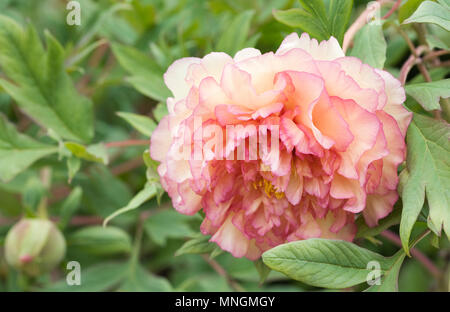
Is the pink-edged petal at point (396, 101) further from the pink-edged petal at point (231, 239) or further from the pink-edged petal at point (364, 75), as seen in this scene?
the pink-edged petal at point (231, 239)

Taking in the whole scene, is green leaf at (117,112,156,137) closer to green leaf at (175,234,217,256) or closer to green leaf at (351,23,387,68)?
green leaf at (175,234,217,256)

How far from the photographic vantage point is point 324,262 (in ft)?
1.58

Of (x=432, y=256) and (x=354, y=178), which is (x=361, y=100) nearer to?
(x=354, y=178)

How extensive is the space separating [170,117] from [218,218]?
0.11 metres

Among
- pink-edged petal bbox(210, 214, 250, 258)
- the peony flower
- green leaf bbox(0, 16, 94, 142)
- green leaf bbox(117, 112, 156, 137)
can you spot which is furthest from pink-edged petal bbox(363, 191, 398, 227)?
green leaf bbox(0, 16, 94, 142)

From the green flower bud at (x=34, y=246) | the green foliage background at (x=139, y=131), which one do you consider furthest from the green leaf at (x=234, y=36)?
the green flower bud at (x=34, y=246)

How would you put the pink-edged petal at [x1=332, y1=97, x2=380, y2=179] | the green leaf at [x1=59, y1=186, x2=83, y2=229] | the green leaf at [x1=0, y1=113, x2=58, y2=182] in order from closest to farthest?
the pink-edged petal at [x1=332, y1=97, x2=380, y2=179] → the green leaf at [x1=0, y1=113, x2=58, y2=182] → the green leaf at [x1=59, y1=186, x2=83, y2=229]

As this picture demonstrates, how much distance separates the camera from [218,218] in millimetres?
512

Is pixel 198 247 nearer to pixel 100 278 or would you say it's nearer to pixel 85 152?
pixel 85 152

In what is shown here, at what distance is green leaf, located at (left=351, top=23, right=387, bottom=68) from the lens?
1.67 feet

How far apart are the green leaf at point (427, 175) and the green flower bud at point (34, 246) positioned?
502 millimetres

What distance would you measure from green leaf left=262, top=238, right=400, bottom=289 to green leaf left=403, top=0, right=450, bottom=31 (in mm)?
218
